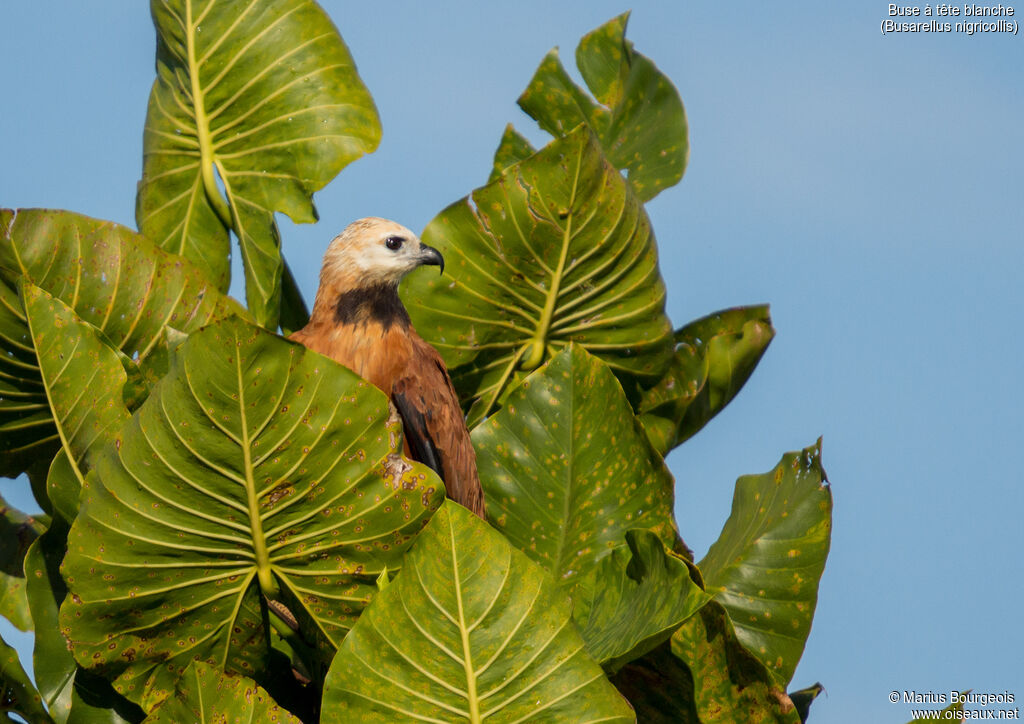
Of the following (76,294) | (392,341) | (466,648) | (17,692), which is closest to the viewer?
(466,648)

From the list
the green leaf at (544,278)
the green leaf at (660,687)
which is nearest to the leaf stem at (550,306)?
the green leaf at (544,278)

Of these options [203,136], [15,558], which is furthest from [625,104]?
[15,558]

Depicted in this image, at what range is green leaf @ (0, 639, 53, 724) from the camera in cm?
222

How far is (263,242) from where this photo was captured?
9.76 ft

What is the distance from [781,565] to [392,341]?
1.29 m

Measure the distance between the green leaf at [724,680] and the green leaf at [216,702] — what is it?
0.83 m

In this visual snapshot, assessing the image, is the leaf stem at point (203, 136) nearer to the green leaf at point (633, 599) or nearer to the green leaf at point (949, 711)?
the green leaf at point (633, 599)

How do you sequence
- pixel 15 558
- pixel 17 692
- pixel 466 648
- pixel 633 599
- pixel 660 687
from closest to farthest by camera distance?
pixel 466 648 < pixel 633 599 < pixel 17 692 < pixel 660 687 < pixel 15 558

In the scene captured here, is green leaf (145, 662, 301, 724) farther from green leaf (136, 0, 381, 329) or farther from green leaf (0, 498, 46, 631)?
green leaf (136, 0, 381, 329)

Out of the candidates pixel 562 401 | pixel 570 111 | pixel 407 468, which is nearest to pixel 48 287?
pixel 407 468

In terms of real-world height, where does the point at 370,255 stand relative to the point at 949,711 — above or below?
above

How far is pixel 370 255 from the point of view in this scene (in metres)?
3.20

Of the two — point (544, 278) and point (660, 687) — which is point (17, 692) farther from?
point (544, 278)

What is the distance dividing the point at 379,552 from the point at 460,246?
3.34ft
